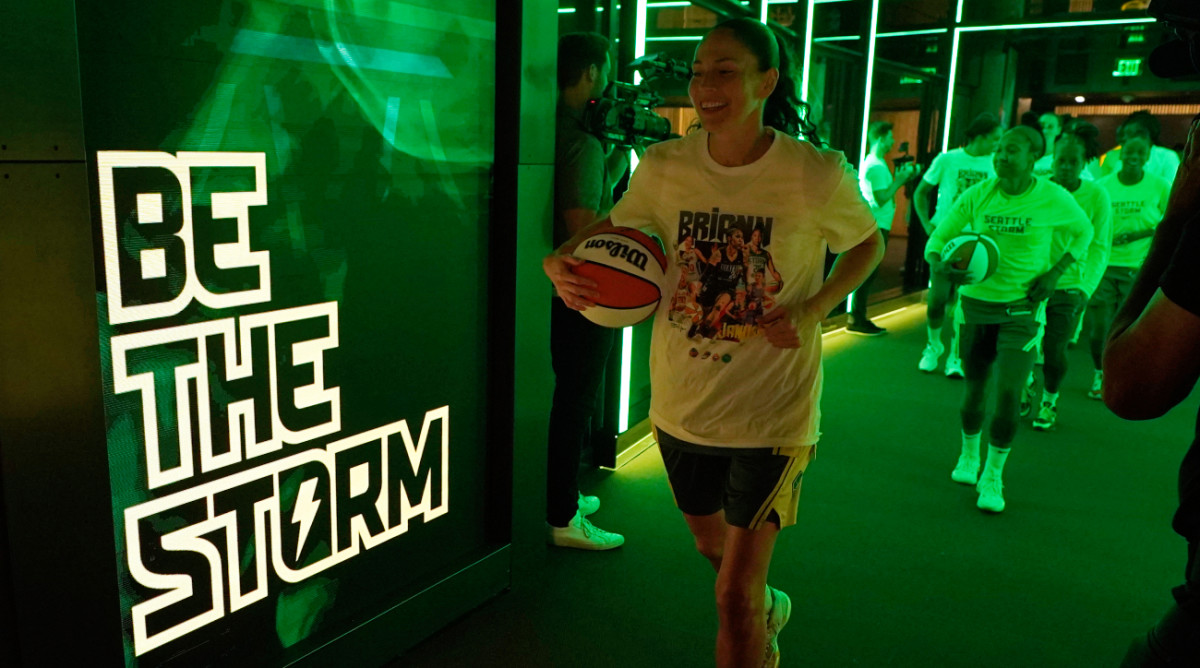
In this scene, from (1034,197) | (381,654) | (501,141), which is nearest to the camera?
(381,654)

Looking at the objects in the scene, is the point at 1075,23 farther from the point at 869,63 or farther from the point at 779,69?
the point at 779,69

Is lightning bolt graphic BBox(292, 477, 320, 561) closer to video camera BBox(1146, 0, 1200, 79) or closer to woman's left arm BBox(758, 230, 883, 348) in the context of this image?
woman's left arm BBox(758, 230, 883, 348)

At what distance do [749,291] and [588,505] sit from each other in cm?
193

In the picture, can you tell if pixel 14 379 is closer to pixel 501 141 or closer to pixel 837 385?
pixel 501 141

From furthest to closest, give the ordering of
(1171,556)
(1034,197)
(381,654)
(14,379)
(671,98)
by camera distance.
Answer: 1. (671,98)
2. (1034,197)
3. (1171,556)
4. (381,654)
5. (14,379)

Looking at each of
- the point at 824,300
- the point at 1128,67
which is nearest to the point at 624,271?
the point at 824,300

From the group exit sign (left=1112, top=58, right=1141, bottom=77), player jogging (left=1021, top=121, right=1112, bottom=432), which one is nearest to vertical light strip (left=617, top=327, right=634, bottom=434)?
player jogging (left=1021, top=121, right=1112, bottom=432)

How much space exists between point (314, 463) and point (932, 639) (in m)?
1.99

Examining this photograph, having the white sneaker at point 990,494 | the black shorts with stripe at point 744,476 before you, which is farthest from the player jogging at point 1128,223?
the black shorts with stripe at point 744,476

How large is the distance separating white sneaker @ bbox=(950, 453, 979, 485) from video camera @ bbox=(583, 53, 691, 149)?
7.36 ft

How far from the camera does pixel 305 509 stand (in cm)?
235

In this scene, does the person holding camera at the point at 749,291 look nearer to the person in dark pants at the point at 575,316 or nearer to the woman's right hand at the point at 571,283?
the woman's right hand at the point at 571,283

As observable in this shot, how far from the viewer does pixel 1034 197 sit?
4000 millimetres

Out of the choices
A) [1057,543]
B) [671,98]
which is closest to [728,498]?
[1057,543]
